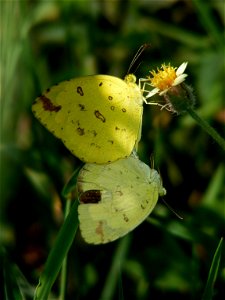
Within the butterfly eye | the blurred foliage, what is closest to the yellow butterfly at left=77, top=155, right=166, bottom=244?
the butterfly eye

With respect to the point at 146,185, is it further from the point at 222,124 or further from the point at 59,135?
the point at 222,124

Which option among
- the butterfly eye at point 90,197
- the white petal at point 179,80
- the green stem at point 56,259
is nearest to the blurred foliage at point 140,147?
the green stem at point 56,259

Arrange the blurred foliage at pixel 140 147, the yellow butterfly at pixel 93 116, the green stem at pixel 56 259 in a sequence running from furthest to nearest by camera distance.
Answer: the blurred foliage at pixel 140 147 < the yellow butterfly at pixel 93 116 < the green stem at pixel 56 259

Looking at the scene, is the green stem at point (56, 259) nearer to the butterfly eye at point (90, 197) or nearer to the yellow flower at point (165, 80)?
the butterfly eye at point (90, 197)

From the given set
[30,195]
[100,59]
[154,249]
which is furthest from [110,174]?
[100,59]

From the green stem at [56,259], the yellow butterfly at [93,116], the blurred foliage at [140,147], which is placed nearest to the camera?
the green stem at [56,259]

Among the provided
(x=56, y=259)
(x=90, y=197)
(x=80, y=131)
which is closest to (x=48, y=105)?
(x=80, y=131)

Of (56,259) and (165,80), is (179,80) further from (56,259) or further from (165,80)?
(56,259)
